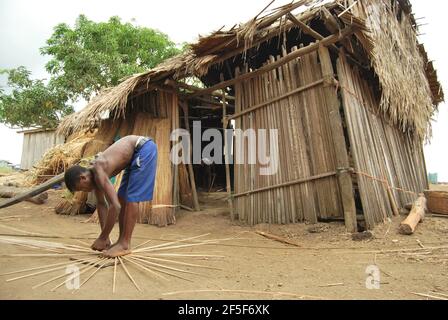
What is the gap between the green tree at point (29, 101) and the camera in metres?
11.8

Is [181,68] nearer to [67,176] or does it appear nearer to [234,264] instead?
[67,176]

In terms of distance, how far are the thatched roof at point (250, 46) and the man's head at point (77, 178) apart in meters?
2.57

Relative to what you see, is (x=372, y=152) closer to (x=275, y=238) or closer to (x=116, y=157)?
(x=275, y=238)

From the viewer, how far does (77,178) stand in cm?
265

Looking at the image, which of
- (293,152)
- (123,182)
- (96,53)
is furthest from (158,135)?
(96,53)

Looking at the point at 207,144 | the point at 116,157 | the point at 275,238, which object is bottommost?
the point at 275,238

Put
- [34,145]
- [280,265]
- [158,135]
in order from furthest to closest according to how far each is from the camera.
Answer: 1. [34,145]
2. [158,135]
3. [280,265]

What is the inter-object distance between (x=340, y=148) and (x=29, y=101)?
462 inches

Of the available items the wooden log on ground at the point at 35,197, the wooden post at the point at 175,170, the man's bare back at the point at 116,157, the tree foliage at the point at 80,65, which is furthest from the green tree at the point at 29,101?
the man's bare back at the point at 116,157

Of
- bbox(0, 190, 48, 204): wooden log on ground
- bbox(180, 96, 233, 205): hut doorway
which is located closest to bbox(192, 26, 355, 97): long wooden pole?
bbox(180, 96, 233, 205): hut doorway

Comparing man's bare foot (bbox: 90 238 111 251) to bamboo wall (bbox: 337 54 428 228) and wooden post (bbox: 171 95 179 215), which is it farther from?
bamboo wall (bbox: 337 54 428 228)

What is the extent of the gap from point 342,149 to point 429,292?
6.88ft

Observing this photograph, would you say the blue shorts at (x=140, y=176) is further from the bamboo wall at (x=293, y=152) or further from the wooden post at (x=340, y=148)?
the wooden post at (x=340, y=148)
